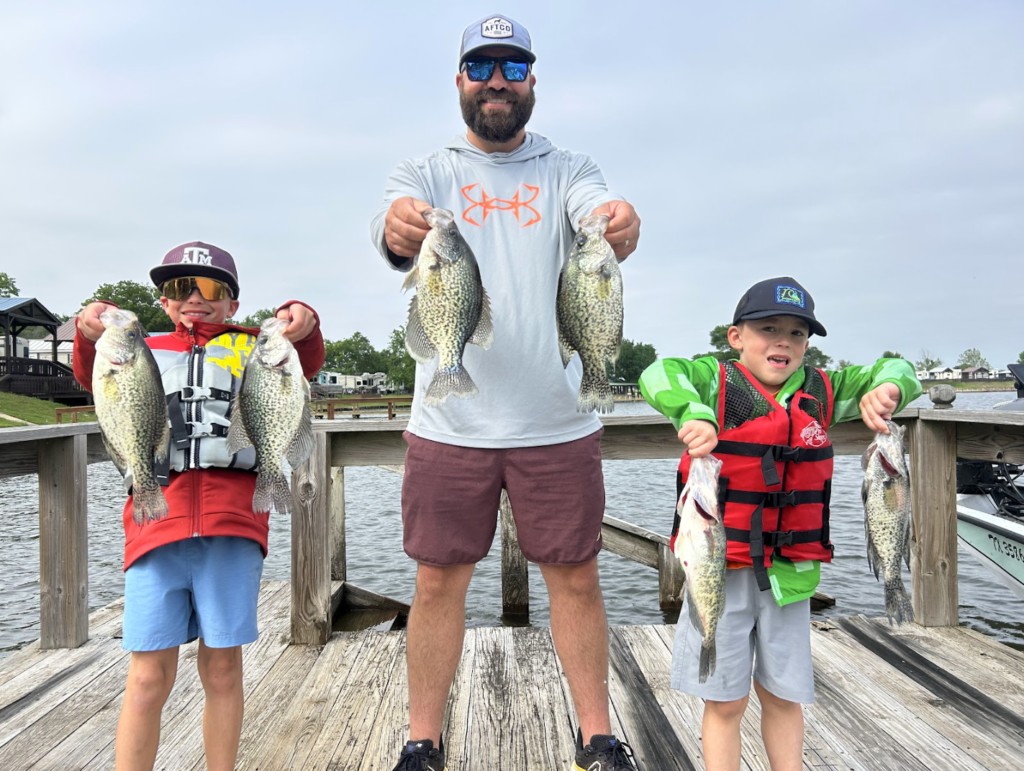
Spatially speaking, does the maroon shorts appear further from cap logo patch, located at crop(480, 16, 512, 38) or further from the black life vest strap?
cap logo patch, located at crop(480, 16, 512, 38)

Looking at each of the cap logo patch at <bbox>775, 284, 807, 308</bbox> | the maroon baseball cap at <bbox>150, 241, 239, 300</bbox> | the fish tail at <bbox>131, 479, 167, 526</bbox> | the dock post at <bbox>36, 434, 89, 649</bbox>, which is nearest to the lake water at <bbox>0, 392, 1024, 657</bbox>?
the cap logo patch at <bbox>775, 284, 807, 308</bbox>

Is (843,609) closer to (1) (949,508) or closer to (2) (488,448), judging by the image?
(1) (949,508)

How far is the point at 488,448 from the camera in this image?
267cm

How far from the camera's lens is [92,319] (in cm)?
233

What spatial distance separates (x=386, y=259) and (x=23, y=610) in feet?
30.6

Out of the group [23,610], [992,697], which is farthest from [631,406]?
[992,697]

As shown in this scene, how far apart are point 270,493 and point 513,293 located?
1.12 metres

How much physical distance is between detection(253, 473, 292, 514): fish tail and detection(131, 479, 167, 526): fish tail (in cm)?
28

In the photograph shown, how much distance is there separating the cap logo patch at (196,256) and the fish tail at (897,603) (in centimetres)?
264

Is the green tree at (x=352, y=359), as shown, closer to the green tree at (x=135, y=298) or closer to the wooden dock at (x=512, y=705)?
the green tree at (x=135, y=298)

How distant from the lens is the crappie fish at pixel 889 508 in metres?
2.25

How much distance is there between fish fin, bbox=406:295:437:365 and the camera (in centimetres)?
229

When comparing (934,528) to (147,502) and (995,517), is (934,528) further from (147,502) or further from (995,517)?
(147,502)

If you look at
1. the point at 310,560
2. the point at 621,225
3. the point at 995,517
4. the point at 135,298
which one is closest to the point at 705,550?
the point at 621,225
